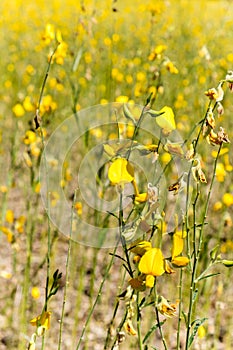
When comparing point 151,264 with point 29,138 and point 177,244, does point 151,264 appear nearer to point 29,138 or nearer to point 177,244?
point 177,244

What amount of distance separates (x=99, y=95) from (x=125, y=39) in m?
1.88

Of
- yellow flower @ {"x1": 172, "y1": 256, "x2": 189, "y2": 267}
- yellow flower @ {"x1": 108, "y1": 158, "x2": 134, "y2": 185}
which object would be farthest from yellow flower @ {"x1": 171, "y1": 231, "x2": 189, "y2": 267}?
yellow flower @ {"x1": 108, "y1": 158, "x2": 134, "y2": 185}

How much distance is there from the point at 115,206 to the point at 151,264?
451mm

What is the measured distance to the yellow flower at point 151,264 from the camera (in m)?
0.97

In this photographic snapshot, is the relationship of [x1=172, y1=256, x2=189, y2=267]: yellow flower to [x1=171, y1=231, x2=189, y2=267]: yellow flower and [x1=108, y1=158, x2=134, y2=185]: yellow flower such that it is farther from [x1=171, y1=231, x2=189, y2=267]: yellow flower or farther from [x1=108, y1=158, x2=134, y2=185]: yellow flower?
[x1=108, y1=158, x2=134, y2=185]: yellow flower

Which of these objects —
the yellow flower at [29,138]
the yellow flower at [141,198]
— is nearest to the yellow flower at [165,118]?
the yellow flower at [141,198]

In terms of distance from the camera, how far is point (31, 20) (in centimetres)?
747

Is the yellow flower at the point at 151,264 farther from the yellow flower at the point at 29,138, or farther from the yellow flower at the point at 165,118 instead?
the yellow flower at the point at 29,138

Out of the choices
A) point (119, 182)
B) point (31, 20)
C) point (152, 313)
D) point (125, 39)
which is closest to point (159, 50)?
point (152, 313)

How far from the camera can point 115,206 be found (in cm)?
141

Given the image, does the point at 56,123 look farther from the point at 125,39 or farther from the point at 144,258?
the point at 144,258

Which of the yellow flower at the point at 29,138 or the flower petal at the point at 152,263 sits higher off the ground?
the yellow flower at the point at 29,138

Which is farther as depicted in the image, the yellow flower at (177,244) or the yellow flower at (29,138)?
the yellow flower at (29,138)

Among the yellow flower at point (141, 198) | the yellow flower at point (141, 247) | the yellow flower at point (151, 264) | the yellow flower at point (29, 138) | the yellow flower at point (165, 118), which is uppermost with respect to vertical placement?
the yellow flower at point (29, 138)
